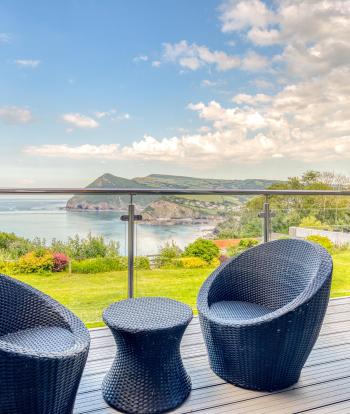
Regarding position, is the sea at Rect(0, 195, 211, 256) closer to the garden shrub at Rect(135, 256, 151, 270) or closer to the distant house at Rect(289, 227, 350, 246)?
the garden shrub at Rect(135, 256, 151, 270)

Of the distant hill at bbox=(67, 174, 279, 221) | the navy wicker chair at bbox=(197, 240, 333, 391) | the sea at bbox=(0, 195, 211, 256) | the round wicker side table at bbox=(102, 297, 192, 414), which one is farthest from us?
the distant hill at bbox=(67, 174, 279, 221)

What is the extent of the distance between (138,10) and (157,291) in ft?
19.2

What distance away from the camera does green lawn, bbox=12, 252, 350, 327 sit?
3.11 metres

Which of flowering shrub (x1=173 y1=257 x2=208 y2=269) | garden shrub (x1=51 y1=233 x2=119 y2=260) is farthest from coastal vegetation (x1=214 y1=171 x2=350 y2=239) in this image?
garden shrub (x1=51 y1=233 x2=119 y2=260)

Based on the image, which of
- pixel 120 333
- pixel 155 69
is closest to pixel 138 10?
pixel 155 69

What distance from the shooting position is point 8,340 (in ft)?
5.95

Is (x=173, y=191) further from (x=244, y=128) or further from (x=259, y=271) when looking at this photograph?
(x=244, y=128)

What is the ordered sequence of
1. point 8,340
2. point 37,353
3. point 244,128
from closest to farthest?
point 37,353, point 8,340, point 244,128

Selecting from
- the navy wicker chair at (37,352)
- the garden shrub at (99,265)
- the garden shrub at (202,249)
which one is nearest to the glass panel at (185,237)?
the garden shrub at (202,249)

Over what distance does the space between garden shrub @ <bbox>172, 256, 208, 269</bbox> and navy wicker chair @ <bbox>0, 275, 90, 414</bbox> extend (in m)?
1.50

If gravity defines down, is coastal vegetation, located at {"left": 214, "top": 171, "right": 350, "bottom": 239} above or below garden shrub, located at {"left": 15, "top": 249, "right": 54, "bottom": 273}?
above

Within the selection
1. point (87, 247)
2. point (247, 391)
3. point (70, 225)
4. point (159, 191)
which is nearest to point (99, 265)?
point (87, 247)

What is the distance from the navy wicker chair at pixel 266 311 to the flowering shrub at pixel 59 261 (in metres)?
1.27

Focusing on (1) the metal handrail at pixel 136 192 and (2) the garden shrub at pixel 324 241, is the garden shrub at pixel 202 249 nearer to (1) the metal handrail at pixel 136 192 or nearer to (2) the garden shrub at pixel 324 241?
(1) the metal handrail at pixel 136 192
